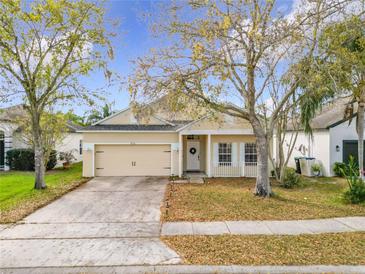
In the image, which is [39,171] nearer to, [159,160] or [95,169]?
[95,169]

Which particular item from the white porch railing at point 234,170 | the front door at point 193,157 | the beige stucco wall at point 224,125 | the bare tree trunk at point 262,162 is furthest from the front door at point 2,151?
the bare tree trunk at point 262,162

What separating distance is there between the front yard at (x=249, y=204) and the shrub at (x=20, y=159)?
12336 millimetres

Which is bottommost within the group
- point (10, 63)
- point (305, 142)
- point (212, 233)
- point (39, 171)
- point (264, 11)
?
point (212, 233)

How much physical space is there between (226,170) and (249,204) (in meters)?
6.88

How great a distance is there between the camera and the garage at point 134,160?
16.6 metres

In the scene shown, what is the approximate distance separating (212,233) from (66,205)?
5895 mm

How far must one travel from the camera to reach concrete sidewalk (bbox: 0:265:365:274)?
473 centimetres

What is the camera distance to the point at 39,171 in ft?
39.0

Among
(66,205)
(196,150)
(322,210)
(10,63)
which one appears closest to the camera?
(322,210)

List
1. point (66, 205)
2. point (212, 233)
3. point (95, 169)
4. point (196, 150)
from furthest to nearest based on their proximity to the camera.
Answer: point (196, 150), point (95, 169), point (66, 205), point (212, 233)

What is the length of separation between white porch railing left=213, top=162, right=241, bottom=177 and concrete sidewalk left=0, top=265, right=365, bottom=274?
1138 centimetres

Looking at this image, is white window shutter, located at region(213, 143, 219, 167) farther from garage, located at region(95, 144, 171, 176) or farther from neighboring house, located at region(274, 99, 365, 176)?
neighboring house, located at region(274, 99, 365, 176)

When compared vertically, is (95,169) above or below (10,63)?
below

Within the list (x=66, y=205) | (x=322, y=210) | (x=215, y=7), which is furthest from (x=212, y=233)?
(x=215, y=7)
